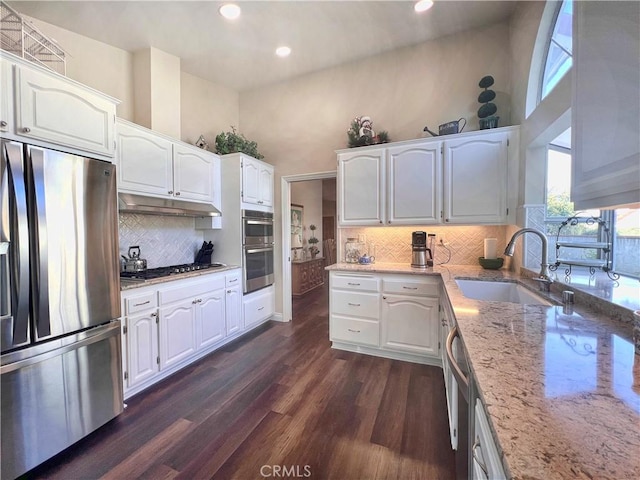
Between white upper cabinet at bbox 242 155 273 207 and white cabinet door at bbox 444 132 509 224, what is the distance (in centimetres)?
225

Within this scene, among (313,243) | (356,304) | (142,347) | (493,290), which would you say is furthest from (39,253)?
(313,243)

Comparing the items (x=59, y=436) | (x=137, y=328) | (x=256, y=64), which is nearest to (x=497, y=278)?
(x=137, y=328)

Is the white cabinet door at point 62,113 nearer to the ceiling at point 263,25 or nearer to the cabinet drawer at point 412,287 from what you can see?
the ceiling at point 263,25

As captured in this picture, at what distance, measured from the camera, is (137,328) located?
211cm

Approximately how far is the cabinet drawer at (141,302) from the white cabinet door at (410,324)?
2097mm

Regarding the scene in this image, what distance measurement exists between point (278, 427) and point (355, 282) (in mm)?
1467

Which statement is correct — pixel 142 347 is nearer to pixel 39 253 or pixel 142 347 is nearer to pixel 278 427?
pixel 39 253

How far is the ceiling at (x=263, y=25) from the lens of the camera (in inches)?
93.2

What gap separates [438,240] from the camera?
3.05 meters

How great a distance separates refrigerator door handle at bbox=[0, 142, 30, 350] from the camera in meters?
1.36

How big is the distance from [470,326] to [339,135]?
9.85ft

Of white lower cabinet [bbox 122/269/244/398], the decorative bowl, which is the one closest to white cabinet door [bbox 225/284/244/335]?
white lower cabinet [bbox 122/269/244/398]

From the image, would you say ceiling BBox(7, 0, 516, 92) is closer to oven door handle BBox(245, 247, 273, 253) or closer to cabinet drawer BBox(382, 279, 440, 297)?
oven door handle BBox(245, 247, 273, 253)

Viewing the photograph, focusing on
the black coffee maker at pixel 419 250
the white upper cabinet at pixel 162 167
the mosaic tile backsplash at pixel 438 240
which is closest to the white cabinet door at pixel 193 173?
the white upper cabinet at pixel 162 167
